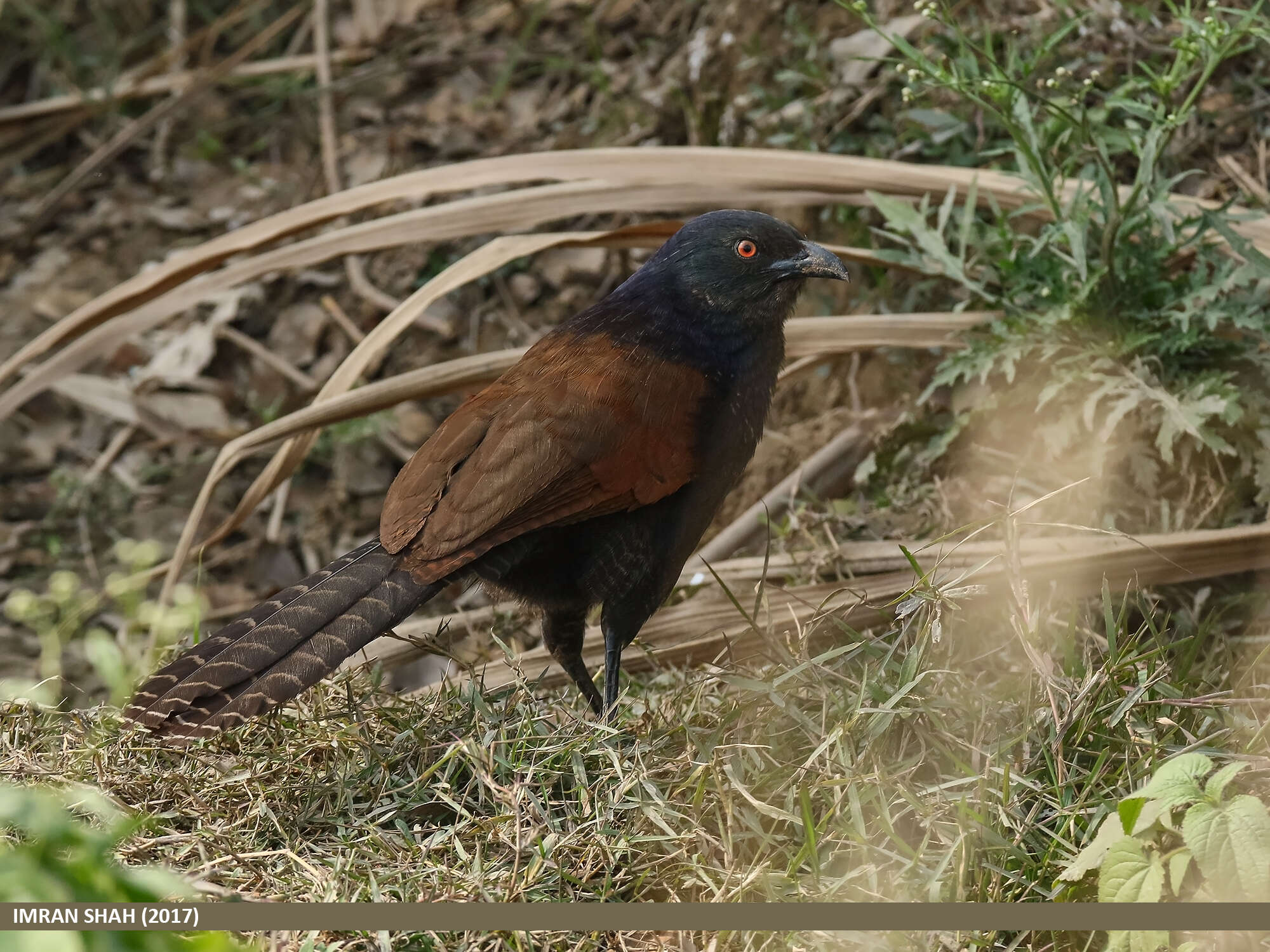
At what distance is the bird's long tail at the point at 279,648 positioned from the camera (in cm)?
232

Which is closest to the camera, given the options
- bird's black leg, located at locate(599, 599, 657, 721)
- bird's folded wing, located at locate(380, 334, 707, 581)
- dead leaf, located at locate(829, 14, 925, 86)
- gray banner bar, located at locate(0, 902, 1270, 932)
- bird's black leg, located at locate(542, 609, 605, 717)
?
gray banner bar, located at locate(0, 902, 1270, 932)

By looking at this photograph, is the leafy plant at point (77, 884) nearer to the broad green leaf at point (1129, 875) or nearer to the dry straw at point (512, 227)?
the broad green leaf at point (1129, 875)

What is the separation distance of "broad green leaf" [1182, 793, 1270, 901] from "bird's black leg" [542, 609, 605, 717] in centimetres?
137

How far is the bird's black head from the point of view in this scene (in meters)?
3.00

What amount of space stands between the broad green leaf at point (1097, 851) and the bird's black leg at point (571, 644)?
119 centimetres

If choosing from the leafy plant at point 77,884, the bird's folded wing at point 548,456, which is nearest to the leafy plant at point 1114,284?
the bird's folded wing at point 548,456

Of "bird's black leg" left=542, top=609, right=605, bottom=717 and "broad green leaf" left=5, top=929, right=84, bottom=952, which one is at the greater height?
"broad green leaf" left=5, top=929, right=84, bottom=952

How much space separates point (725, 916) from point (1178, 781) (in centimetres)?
71

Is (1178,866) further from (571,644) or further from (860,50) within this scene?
(860,50)

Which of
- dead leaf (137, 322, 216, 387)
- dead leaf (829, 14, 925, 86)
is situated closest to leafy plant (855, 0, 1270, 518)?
dead leaf (829, 14, 925, 86)

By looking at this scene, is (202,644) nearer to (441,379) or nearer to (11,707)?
(11,707)

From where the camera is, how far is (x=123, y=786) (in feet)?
7.79

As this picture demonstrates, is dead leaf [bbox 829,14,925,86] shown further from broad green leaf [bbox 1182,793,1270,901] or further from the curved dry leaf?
broad green leaf [bbox 1182,793,1270,901]

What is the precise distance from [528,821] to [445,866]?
16 cm
